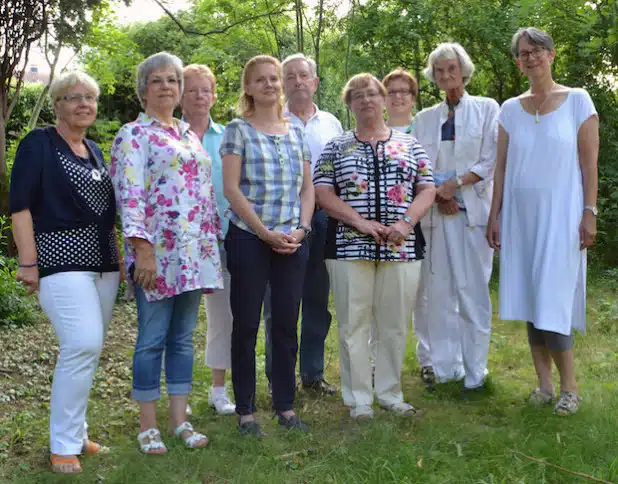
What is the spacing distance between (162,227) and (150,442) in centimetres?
112

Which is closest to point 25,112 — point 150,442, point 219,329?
point 219,329

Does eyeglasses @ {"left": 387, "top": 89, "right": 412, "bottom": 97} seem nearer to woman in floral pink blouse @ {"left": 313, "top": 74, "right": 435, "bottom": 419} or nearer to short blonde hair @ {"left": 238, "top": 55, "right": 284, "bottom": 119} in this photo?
woman in floral pink blouse @ {"left": 313, "top": 74, "right": 435, "bottom": 419}

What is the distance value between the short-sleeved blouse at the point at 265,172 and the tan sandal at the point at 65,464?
1.44m

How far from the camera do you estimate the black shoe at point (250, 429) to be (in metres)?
3.89

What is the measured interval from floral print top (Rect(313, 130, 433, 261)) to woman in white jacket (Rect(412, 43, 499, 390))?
1.67 feet

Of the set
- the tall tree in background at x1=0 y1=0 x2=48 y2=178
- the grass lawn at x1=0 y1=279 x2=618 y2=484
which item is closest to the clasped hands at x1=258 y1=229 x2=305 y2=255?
the grass lawn at x1=0 y1=279 x2=618 y2=484

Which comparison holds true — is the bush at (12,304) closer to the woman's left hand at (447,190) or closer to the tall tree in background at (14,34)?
the tall tree in background at (14,34)

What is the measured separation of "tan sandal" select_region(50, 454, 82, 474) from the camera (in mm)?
3473

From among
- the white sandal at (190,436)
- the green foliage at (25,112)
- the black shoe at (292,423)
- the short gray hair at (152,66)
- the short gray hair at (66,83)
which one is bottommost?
the black shoe at (292,423)

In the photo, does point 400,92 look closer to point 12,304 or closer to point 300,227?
point 300,227

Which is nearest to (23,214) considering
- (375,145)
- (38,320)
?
(375,145)

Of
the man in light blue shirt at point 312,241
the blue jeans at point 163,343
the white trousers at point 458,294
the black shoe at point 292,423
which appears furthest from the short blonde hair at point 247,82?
the black shoe at point 292,423

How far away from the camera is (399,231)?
406 centimetres

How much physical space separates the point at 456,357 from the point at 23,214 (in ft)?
9.86
